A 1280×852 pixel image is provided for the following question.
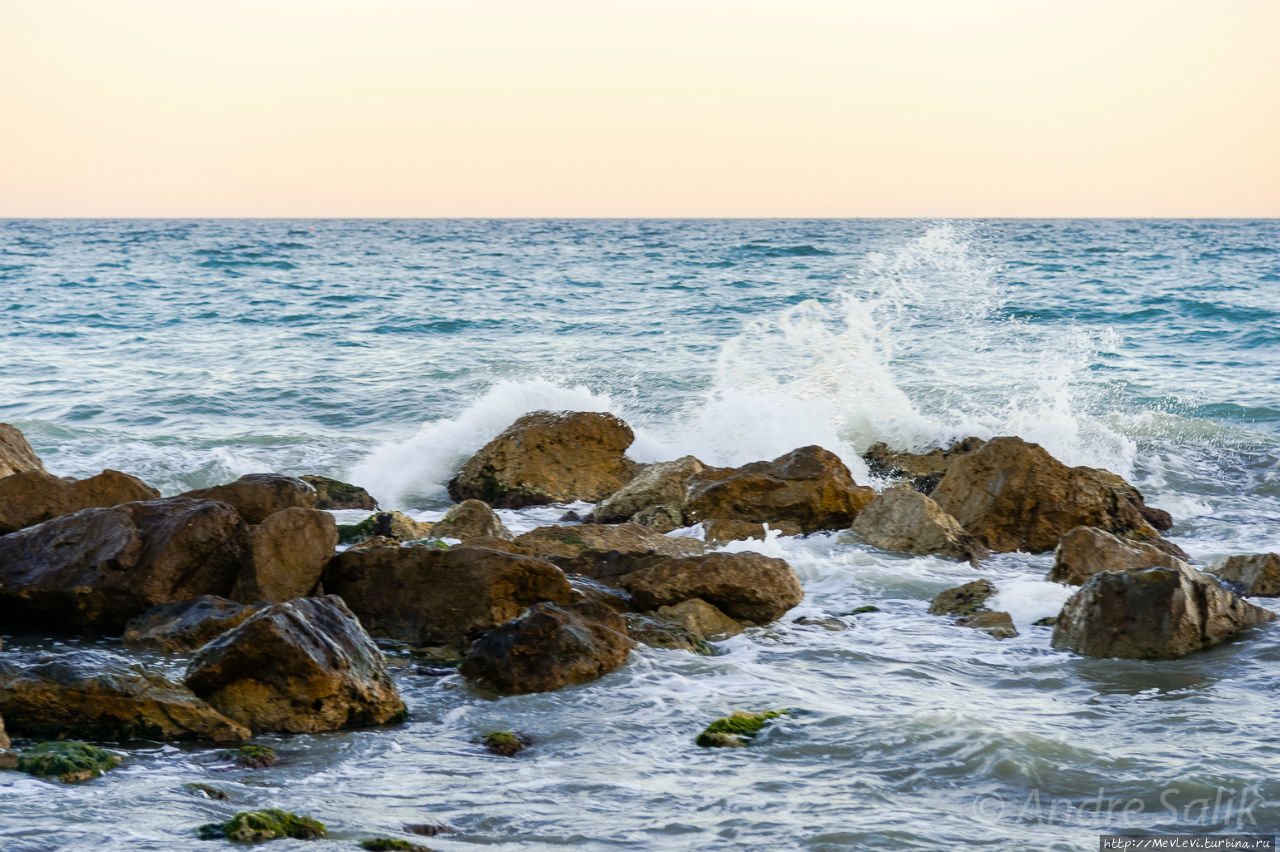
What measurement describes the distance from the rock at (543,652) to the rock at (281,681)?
588 mm


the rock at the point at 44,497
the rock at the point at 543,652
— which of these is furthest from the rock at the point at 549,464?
the rock at the point at 543,652

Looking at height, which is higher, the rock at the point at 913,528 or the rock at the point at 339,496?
the rock at the point at 913,528

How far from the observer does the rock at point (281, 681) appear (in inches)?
174

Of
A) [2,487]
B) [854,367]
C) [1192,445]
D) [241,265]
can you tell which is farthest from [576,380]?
[241,265]

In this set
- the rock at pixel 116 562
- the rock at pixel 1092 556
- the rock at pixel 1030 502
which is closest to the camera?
the rock at pixel 116 562

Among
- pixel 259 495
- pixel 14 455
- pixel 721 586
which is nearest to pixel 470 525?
pixel 259 495

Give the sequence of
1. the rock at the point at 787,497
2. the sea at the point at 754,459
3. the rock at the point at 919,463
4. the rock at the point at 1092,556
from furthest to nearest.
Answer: the rock at the point at 919,463, the rock at the point at 787,497, the rock at the point at 1092,556, the sea at the point at 754,459

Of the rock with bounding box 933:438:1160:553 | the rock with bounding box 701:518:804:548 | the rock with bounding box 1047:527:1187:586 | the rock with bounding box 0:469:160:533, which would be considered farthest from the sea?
the rock with bounding box 0:469:160:533

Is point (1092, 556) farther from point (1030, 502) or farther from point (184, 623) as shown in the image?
point (184, 623)

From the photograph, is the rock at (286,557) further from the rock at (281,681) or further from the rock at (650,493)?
the rock at (650,493)

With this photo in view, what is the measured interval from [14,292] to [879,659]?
26700 millimetres

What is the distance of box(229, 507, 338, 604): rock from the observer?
229 inches

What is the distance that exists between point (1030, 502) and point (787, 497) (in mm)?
1696

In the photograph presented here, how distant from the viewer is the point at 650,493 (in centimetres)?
867
